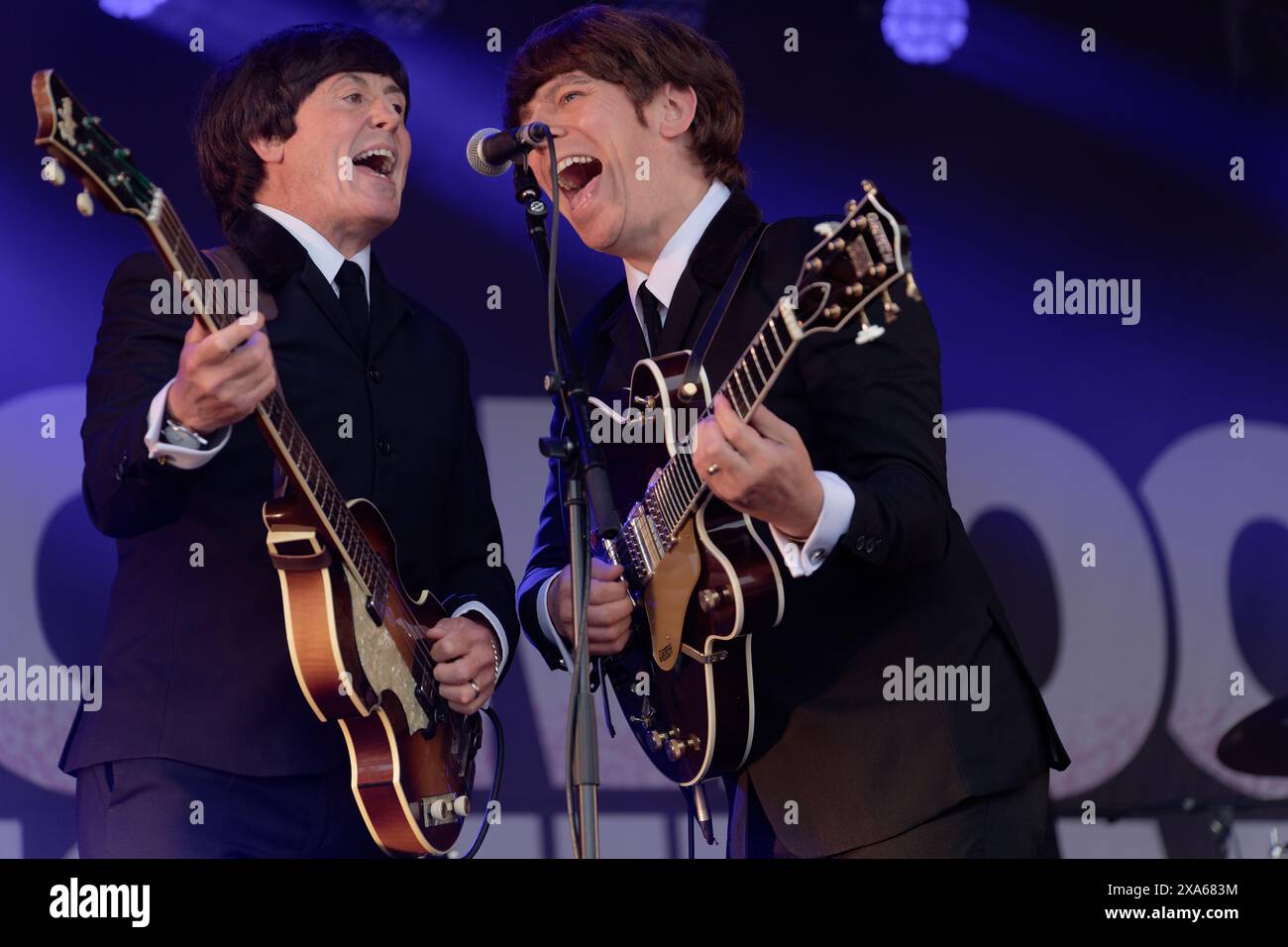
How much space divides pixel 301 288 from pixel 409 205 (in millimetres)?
1593

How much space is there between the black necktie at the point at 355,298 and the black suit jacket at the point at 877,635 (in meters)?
0.84

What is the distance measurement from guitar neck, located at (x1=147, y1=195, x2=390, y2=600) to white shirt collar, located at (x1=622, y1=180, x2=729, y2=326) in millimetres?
858

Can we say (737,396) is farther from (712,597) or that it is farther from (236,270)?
(236,270)

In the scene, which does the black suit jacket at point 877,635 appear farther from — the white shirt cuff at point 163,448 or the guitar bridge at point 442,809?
the white shirt cuff at point 163,448

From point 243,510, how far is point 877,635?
1329 millimetres

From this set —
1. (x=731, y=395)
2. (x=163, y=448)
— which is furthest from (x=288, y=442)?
(x=731, y=395)

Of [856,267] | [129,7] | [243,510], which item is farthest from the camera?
[129,7]

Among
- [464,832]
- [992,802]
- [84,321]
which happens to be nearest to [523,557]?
[464,832]

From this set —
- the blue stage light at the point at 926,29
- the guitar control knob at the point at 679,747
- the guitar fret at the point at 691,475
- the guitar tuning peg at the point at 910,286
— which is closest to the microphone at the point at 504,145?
the guitar fret at the point at 691,475

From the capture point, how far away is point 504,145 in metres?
3.01

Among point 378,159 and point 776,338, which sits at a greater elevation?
point 378,159

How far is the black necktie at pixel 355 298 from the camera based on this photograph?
3.41m

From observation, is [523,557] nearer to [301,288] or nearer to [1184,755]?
[301,288]
